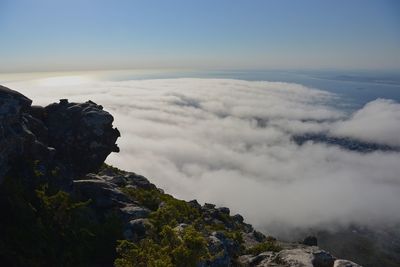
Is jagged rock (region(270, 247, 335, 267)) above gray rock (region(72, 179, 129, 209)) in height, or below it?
below

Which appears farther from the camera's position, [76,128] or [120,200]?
[76,128]

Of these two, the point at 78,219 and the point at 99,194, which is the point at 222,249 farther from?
the point at 99,194

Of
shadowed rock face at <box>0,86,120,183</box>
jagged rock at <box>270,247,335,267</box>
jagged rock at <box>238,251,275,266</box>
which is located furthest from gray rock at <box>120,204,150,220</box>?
jagged rock at <box>270,247,335,267</box>

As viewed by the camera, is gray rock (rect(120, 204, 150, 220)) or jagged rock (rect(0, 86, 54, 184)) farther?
gray rock (rect(120, 204, 150, 220))

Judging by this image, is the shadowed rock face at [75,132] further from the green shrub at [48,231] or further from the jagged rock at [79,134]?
the green shrub at [48,231]

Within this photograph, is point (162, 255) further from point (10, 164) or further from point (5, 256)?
point (10, 164)

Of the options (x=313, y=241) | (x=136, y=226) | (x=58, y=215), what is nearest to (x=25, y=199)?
(x=58, y=215)

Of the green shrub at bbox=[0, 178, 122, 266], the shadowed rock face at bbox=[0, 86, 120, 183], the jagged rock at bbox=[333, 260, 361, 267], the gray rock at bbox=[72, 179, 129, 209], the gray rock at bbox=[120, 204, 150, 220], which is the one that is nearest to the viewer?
the green shrub at bbox=[0, 178, 122, 266]

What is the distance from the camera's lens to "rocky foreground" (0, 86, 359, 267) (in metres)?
37.7

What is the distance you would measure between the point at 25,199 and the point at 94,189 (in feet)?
47.0

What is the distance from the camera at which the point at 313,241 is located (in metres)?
117

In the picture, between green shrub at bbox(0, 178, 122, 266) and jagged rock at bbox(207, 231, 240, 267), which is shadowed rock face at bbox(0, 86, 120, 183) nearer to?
green shrub at bbox(0, 178, 122, 266)

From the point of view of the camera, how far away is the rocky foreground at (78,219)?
37656 millimetres

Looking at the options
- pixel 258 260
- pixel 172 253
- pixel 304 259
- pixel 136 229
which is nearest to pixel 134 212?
pixel 136 229
